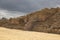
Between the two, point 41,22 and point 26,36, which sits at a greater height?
point 41,22

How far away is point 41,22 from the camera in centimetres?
2169

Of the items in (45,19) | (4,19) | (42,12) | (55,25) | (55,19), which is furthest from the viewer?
(4,19)

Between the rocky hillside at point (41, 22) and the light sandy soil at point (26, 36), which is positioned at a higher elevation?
the rocky hillside at point (41, 22)

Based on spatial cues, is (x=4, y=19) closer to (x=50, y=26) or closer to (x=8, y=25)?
(x=8, y=25)

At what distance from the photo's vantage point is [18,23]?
26016 millimetres

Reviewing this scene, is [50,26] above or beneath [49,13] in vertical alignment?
beneath

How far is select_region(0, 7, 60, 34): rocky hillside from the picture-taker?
18844mm

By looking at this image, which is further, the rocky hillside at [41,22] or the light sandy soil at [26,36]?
the rocky hillside at [41,22]

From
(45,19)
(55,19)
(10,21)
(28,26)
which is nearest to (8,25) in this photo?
(10,21)

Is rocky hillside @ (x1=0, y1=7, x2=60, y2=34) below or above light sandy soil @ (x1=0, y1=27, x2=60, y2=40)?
above

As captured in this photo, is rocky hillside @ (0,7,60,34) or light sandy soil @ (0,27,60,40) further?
rocky hillside @ (0,7,60,34)

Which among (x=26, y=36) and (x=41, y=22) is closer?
(x=26, y=36)

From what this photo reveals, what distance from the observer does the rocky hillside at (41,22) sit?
1884 cm

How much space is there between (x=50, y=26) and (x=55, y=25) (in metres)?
0.96
